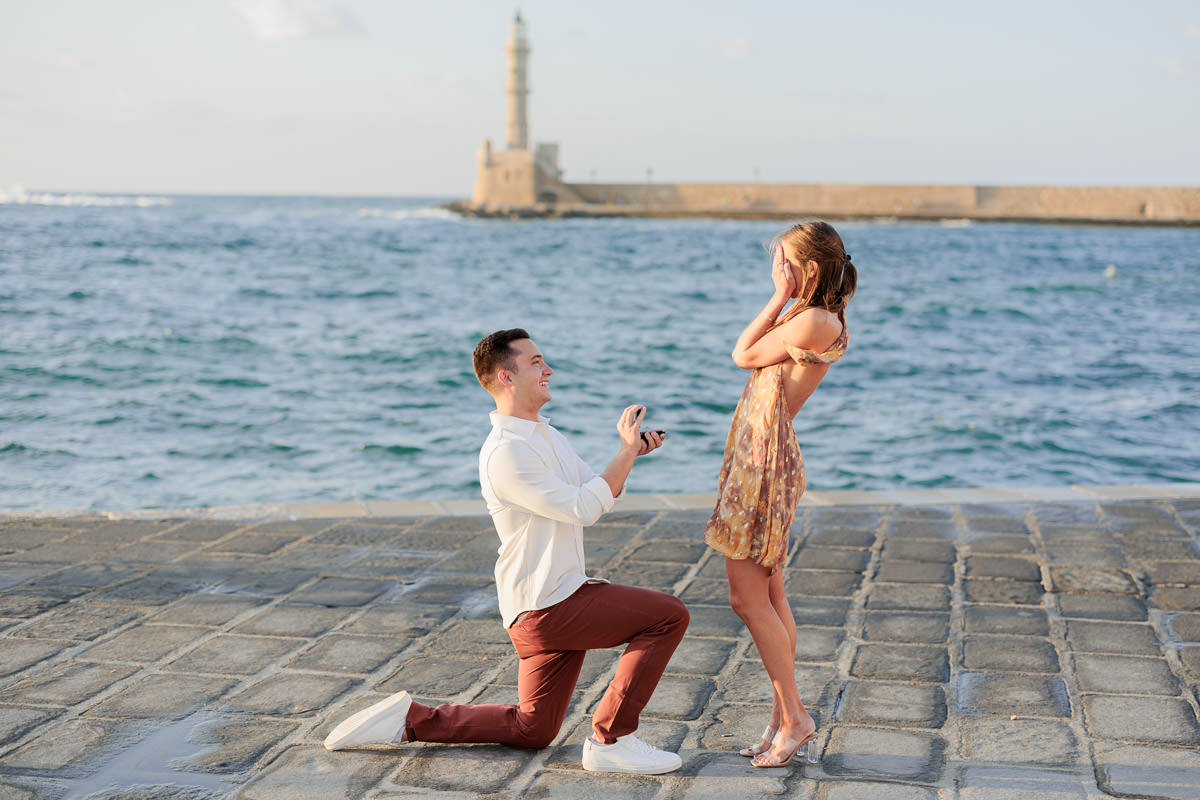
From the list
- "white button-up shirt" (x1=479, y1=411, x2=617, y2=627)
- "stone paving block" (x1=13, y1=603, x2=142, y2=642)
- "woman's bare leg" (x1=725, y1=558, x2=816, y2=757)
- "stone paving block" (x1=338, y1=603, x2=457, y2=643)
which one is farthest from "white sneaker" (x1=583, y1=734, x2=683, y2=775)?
"stone paving block" (x1=13, y1=603, x2=142, y2=642)

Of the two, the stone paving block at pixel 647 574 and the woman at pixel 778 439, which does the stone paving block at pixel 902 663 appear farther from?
the stone paving block at pixel 647 574

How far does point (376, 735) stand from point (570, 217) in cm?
7842

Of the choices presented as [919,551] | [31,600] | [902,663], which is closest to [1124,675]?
[902,663]

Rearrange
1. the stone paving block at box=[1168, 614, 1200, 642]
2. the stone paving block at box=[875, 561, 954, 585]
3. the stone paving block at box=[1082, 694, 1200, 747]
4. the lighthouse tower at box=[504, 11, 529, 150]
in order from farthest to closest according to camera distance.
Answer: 1. the lighthouse tower at box=[504, 11, 529, 150]
2. the stone paving block at box=[875, 561, 954, 585]
3. the stone paving block at box=[1168, 614, 1200, 642]
4. the stone paving block at box=[1082, 694, 1200, 747]

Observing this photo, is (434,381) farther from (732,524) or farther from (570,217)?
(570,217)

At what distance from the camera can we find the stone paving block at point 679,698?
12.1 feet

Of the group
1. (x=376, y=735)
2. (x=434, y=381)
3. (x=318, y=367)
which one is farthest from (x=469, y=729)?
(x=318, y=367)

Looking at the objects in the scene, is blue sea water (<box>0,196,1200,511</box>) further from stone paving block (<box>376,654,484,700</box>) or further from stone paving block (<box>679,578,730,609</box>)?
stone paving block (<box>376,654,484,700</box>)

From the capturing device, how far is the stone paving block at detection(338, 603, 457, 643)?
176 inches

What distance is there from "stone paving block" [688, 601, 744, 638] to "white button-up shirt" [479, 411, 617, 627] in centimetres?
137

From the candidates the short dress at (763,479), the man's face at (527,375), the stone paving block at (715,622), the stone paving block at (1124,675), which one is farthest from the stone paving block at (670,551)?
the man's face at (527,375)

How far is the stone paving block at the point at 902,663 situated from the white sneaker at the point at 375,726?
1.68 metres

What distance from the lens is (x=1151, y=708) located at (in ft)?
12.0

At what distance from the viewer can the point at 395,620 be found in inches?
182
